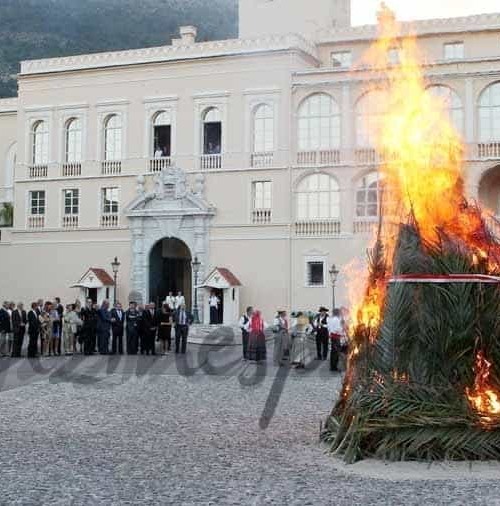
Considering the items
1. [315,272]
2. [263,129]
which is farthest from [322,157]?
[315,272]

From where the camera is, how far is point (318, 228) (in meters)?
43.1

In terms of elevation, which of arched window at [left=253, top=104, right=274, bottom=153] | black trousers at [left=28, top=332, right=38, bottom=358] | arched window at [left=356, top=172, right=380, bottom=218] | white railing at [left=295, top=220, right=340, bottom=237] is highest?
arched window at [left=253, top=104, right=274, bottom=153]

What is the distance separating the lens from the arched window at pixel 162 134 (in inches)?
1827

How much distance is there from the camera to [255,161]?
1753 inches

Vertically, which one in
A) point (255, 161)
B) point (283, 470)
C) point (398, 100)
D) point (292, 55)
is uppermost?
point (292, 55)

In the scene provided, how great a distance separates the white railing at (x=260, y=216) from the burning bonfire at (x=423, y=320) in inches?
1250

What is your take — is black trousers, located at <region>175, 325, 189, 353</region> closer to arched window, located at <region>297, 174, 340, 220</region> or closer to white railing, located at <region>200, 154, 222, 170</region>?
arched window, located at <region>297, 174, 340, 220</region>

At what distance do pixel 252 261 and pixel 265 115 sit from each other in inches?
263

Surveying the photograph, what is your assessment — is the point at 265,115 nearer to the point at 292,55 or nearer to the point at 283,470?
the point at 292,55

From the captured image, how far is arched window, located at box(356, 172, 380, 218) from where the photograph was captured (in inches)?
1676

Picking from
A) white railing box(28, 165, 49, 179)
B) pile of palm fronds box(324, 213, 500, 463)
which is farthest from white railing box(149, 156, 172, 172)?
pile of palm fronds box(324, 213, 500, 463)

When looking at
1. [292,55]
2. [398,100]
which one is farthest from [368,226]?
[398,100]

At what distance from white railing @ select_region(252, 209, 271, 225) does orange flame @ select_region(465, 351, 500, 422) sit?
109 feet

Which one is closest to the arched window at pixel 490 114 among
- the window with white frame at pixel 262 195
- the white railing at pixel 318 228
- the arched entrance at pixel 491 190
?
the arched entrance at pixel 491 190
